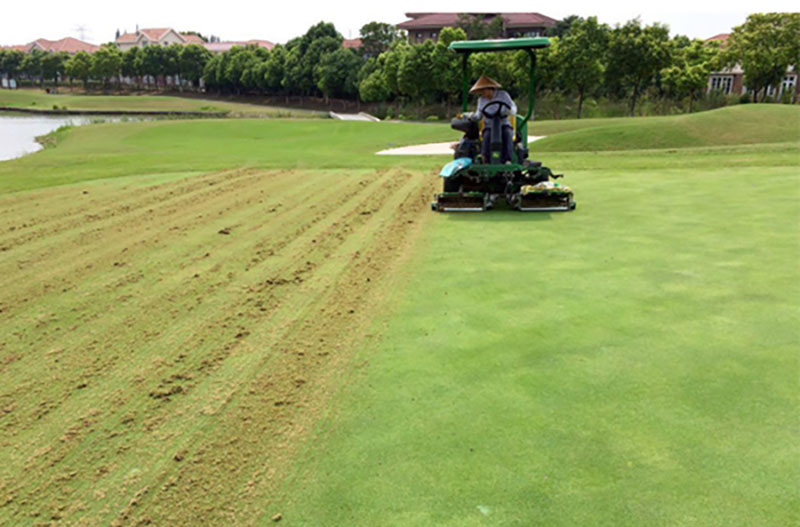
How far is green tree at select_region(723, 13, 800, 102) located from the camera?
44.4 m

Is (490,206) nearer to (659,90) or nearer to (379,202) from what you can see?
(379,202)

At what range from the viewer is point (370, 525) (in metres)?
2.72

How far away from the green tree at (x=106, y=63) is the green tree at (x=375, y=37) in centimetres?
5613

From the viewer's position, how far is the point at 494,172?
10.1 meters

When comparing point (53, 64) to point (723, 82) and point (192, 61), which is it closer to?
point (192, 61)

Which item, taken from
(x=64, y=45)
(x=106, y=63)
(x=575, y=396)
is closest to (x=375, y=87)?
(x=575, y=396)

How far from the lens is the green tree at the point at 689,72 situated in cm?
4366

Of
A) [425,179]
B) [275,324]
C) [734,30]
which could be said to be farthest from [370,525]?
[734,30]

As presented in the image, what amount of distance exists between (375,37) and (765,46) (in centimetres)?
4986

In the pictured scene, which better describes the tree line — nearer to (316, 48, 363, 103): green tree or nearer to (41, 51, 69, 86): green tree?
(316, 48, 363, 103): green tree

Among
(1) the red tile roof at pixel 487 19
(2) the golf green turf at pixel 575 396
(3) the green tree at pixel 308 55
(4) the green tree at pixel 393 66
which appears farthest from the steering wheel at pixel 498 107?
(1) the red tile roof at pixel 487 19

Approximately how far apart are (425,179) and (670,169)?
19.9ft

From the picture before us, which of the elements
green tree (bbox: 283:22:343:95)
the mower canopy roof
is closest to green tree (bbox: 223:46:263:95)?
green tree (bbox: 283:22:343:95)

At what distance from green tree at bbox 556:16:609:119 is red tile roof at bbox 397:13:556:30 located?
45.3m
